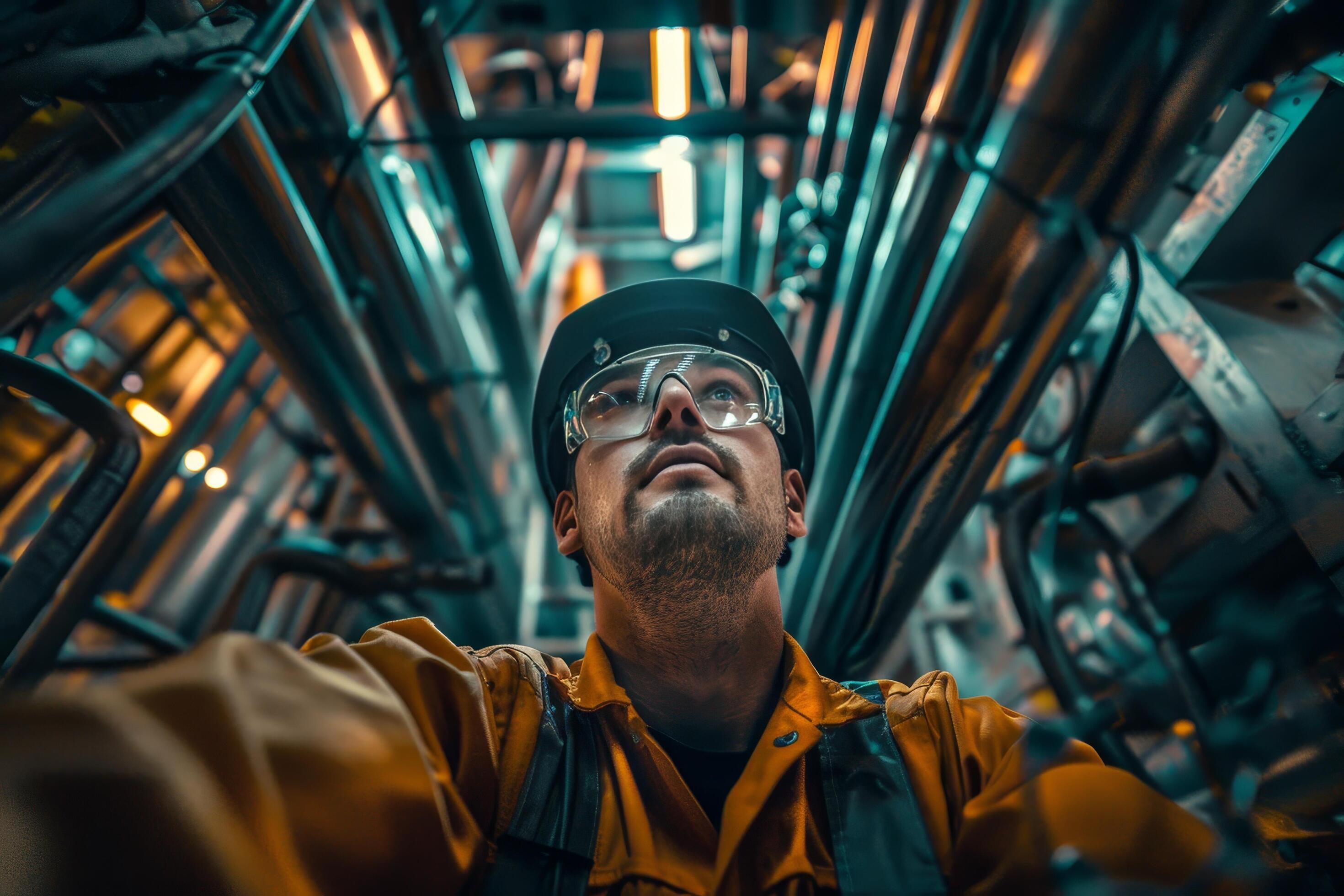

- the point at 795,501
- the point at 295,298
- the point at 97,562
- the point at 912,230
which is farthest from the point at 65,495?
the point at 912,230

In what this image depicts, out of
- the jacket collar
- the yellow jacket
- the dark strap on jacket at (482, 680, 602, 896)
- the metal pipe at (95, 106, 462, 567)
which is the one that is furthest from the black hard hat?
the dark strap on jacket at (482, 680, 602, 896)

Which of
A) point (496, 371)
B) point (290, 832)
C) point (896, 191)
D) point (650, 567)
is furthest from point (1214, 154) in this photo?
point (496, 371)

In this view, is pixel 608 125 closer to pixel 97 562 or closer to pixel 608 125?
pixel 608 125

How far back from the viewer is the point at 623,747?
1.15 metres

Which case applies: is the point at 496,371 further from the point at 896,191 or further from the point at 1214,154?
the point at 1214,154

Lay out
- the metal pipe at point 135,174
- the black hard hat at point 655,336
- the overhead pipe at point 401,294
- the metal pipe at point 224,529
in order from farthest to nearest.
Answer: the metal pipe at point 224,529 < the black hard hat at point 655,336 < the overhead pipe at point 401,294 < the metal pipe at point 135,174

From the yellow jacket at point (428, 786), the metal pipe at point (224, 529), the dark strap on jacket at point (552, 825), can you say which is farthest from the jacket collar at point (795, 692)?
the metal pipe at point (224, 529)

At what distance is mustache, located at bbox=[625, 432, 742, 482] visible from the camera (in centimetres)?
141

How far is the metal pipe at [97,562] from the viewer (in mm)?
1302

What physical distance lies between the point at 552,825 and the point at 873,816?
1.67 ft

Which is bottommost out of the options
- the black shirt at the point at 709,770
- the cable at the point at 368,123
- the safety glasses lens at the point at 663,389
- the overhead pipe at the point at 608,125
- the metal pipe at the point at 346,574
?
the black shirt at the point at 709,770

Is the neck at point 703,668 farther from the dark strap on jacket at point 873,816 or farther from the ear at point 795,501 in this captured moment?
the ear at point 795,501

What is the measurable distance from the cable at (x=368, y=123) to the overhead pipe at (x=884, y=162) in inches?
43.1

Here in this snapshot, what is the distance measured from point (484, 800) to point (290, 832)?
1.06 feet
